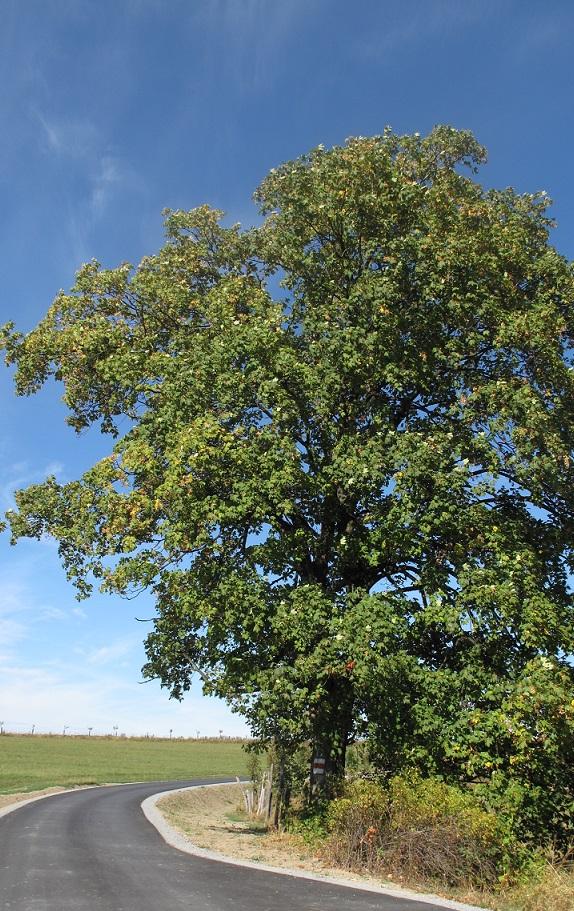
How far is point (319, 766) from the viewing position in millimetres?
19297

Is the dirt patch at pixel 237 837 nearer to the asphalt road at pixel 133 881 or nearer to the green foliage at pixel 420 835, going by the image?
the green foliage at pixel 420 835

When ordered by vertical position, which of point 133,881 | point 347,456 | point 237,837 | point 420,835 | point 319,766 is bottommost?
point 237,837

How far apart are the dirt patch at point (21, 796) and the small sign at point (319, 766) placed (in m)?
13.3

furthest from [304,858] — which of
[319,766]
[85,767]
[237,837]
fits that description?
[85,767]

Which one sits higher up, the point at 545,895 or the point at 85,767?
the point at 545,895

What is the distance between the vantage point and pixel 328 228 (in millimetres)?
21297

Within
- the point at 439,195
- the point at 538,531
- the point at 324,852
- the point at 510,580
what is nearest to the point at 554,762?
the point at 510,580

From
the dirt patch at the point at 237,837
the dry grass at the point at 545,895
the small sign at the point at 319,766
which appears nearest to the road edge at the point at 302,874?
the dirt patch at the point at 237,837

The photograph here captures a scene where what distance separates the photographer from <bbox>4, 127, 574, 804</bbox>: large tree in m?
16.4

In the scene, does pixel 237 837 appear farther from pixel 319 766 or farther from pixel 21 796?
pixel 21 796

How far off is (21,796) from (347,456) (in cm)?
2323

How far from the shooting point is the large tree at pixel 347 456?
16391 millimetres

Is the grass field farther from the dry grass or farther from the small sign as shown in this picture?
the dry grass

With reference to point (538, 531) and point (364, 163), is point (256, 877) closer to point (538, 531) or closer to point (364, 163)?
point (538, 531)
